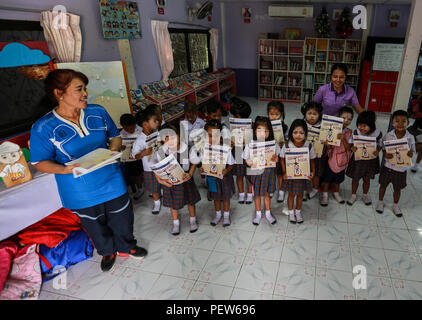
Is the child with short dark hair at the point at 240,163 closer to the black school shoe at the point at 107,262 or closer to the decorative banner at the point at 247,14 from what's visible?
the black school shoe at the point at 107,262

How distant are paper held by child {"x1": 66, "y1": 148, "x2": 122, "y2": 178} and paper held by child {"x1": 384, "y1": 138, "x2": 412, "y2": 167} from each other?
245 centimetres

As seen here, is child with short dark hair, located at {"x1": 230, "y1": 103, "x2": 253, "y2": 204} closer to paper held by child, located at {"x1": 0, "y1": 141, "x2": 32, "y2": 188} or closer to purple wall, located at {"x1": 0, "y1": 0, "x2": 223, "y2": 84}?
paper held by child, located at {"x1": 0, "y1": 141, "x2": 32, "y2": 188}

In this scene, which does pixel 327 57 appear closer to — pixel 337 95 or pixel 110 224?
pixel 337 95

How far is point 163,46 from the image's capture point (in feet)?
16.8

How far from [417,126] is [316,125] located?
191cm

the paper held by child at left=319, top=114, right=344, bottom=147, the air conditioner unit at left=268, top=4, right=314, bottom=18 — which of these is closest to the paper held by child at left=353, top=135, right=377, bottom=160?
the paper held by child at left=319, top=114, right=344, bottom=147

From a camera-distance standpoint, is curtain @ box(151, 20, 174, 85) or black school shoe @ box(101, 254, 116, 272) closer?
black school shoe @ box(101, 254, 116, 272)

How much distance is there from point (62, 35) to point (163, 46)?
2260 mm

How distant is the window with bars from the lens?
18.9ft

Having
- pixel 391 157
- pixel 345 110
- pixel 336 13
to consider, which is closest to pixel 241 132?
pixel 345 110

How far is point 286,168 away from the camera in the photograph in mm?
2586

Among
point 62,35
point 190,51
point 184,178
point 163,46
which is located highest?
point 62,35
